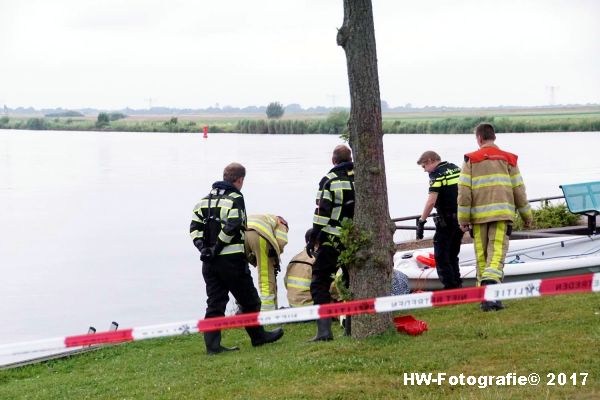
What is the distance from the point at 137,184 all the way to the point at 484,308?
29347 mm

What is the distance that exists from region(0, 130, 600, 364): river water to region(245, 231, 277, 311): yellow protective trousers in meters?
3.71

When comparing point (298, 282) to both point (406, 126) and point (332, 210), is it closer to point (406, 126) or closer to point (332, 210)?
point (332, 210)

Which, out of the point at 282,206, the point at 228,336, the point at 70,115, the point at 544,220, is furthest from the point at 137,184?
the point at 70,115

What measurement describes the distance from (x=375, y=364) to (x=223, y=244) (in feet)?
7.43

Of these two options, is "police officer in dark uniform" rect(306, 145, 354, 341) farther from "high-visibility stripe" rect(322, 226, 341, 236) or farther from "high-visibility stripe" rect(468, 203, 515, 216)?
"high-visibility stripe" rect(468, 203, 515, 216)

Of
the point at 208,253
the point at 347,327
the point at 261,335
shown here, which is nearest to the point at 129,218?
the point at 261,335

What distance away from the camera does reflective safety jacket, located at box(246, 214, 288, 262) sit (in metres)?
9.80

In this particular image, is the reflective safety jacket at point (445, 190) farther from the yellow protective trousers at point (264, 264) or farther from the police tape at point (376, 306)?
the police tape at point (376, 306)

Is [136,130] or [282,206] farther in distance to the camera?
[136,130]

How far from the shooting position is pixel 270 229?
9875 mm

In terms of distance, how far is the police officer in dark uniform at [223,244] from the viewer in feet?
27.1

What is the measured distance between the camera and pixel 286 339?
29.6ft

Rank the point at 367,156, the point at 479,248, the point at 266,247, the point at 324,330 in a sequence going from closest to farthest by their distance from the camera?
the point at 367,156 < the point at 324,330 < the point at 479,248 < the point at 266,247

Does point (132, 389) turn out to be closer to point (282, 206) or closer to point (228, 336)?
point (228, 336)
